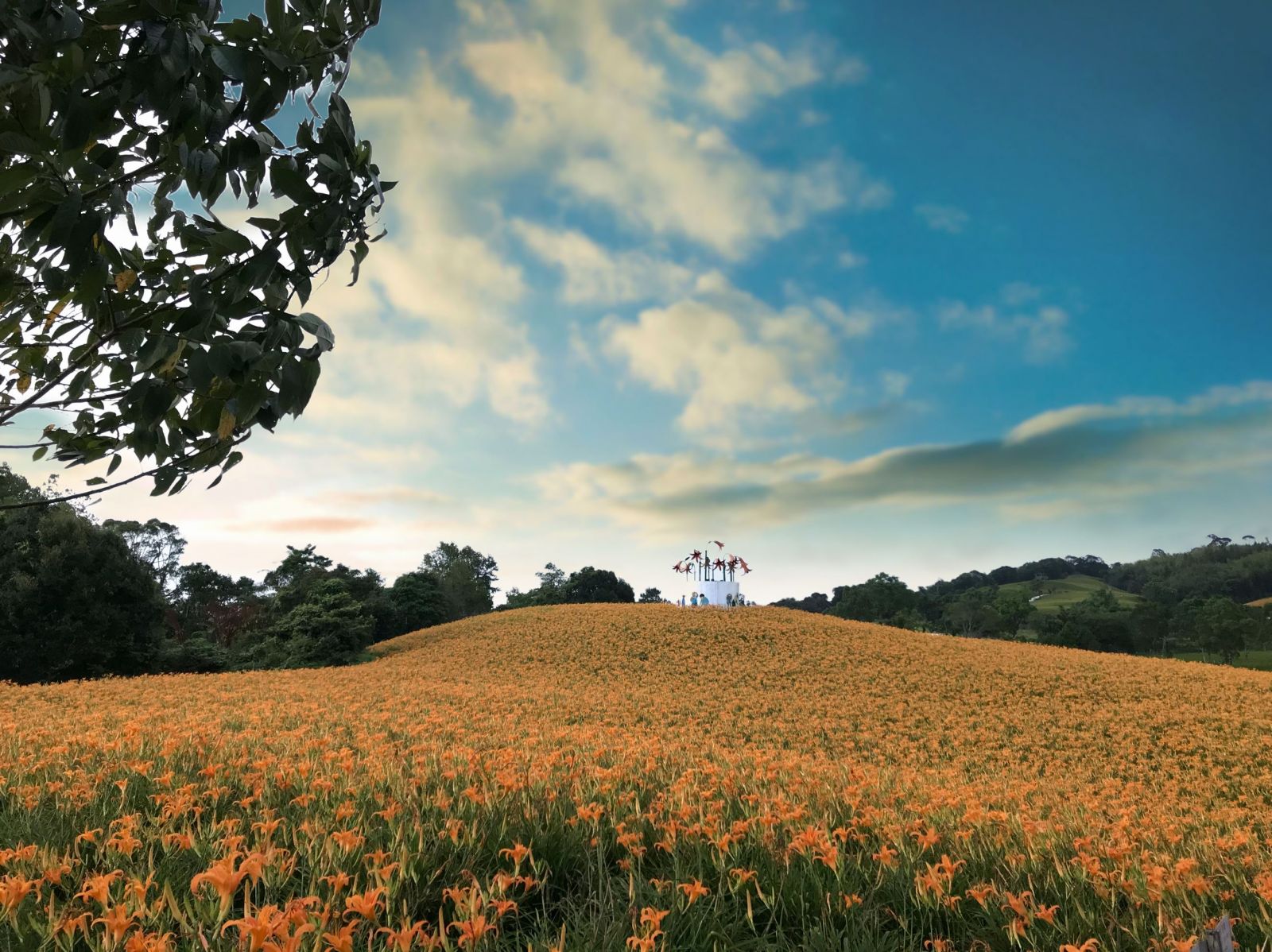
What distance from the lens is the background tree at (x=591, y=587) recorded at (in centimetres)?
5188

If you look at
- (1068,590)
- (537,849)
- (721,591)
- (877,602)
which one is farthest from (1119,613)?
(1068,590)

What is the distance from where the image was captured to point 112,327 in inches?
101

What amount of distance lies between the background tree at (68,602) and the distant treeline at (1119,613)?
1734 inches

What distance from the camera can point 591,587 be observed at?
52.0 metres

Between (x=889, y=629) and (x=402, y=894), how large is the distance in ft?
102

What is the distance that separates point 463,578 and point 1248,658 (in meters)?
56.3

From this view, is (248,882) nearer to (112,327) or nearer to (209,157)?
(112,327)

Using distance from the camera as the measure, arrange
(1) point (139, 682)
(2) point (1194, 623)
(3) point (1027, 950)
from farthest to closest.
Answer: (2) point (1194, 623) → (1) point (139, 682) → (3) point (1027, 950)

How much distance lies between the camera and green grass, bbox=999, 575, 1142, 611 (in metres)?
87.6

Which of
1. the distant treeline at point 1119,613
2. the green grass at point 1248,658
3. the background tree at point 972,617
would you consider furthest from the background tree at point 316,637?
the background tree at point 972,617

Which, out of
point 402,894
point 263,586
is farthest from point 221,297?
point 263,586

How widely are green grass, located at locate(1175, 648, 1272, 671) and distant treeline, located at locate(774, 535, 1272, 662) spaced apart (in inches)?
20.6

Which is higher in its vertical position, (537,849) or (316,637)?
(316,637)

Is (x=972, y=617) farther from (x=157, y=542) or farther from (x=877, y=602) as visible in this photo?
(x=157, y=542)
